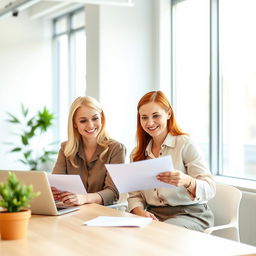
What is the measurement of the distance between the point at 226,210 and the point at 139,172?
72 centimetres

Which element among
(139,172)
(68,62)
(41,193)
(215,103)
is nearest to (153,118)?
(139,172)

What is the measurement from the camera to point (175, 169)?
317cm

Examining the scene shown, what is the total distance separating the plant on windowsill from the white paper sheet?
4407mm

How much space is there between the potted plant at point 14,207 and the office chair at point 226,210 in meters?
1.18

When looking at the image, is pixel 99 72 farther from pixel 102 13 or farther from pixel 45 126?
pixel 45 126

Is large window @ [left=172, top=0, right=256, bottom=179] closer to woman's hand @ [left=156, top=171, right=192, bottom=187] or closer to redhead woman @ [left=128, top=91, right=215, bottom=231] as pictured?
redhead woman @ [left=128, top=91, right=215, bottom=231]

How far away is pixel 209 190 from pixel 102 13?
3.04 m

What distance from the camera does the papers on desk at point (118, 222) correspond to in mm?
2537

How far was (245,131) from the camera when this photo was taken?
16.6 ft

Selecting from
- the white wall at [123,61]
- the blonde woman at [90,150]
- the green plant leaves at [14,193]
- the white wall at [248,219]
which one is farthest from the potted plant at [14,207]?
the white wall at [123,61]

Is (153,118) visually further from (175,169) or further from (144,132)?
(175,169)

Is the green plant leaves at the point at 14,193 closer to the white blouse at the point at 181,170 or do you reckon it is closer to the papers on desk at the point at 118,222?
the papers on desk at the point at 118,222

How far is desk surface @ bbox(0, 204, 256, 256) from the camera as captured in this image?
2061mm

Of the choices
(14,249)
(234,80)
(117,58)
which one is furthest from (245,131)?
(14,249)
